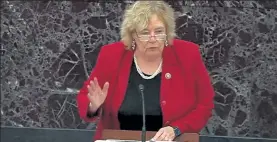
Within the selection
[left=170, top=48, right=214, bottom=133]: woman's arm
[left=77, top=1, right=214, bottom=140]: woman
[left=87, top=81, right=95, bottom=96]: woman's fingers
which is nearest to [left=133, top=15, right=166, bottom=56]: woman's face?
[left=77, top=1, right=214, bottom=140]: woman

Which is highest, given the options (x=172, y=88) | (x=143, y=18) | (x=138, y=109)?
(x=143, y=18)

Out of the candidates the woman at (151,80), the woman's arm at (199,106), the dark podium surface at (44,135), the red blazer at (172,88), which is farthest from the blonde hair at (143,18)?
the dark podium surface at (44,135)

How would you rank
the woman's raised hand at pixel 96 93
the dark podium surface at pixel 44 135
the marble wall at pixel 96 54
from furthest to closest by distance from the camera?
the dark podium surface at pixel 44 135 → the marble wall at pixel 96 54 → the woman's raised hand at pixel 96 93

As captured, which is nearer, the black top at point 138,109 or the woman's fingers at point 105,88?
the woman's fingers at point 105,88

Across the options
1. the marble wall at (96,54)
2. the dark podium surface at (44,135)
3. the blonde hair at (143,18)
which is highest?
the blonde hair at (143,18)

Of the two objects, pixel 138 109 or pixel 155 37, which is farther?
pixel 138 109

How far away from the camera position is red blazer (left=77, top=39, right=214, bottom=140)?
3.30 metres

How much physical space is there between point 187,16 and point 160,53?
1850 millimetres

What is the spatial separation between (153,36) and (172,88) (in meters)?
0.32

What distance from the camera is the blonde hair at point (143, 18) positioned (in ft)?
10.7

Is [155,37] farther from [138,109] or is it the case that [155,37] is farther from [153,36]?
[138,109]

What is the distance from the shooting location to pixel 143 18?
3248 mm

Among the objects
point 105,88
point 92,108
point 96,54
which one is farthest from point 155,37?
point 96,54

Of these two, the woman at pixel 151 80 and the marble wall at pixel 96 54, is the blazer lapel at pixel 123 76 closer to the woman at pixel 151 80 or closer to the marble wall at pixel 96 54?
the woman at pixel 151 80
